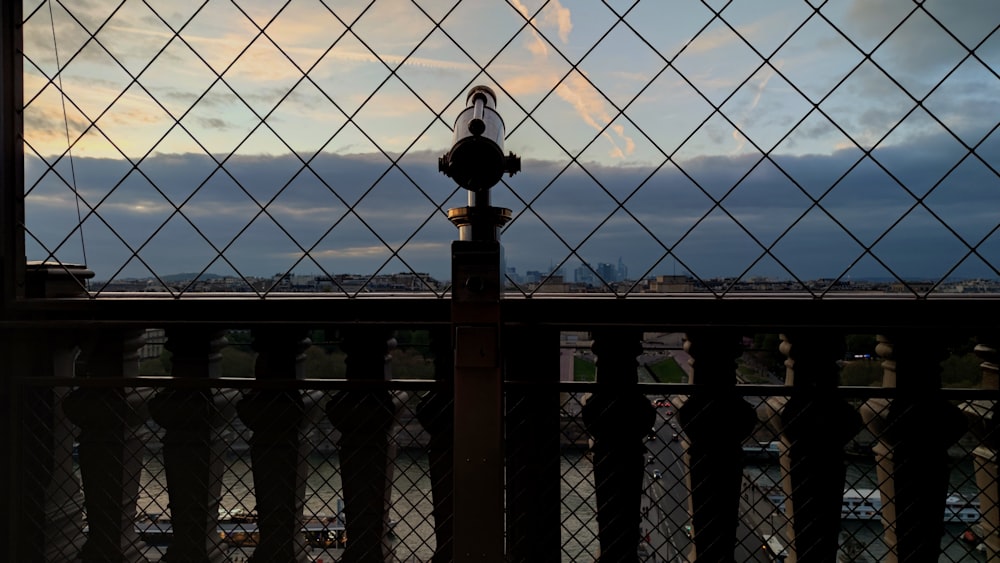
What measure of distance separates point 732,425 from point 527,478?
0.64 m

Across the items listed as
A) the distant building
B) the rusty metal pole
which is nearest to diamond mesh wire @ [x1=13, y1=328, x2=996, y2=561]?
the distant building

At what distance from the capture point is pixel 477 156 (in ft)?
4.17

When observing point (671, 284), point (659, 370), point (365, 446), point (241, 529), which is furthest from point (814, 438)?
point (241, 529)

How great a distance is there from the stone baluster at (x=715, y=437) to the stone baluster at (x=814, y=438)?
14 centimetres

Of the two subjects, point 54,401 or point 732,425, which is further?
point 54,401

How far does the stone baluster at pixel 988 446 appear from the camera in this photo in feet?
5.26

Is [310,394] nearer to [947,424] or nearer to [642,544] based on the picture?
[642,544]

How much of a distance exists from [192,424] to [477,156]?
4.48ft

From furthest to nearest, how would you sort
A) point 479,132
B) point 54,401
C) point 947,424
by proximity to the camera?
1. point 54,401
2. point 947,424
3. point 479,132

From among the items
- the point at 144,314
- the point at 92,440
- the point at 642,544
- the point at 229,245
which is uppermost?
the point at 229,245

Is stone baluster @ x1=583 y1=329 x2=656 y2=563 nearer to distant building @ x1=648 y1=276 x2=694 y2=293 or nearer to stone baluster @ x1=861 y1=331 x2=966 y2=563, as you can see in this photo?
distant building @ x1=648 y1=276 x2=694 y2=293

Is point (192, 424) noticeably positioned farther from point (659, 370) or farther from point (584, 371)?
point (659, 370)

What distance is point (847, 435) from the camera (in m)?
1.62

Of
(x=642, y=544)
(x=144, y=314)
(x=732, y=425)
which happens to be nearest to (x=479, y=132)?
(x=732, y=425)
